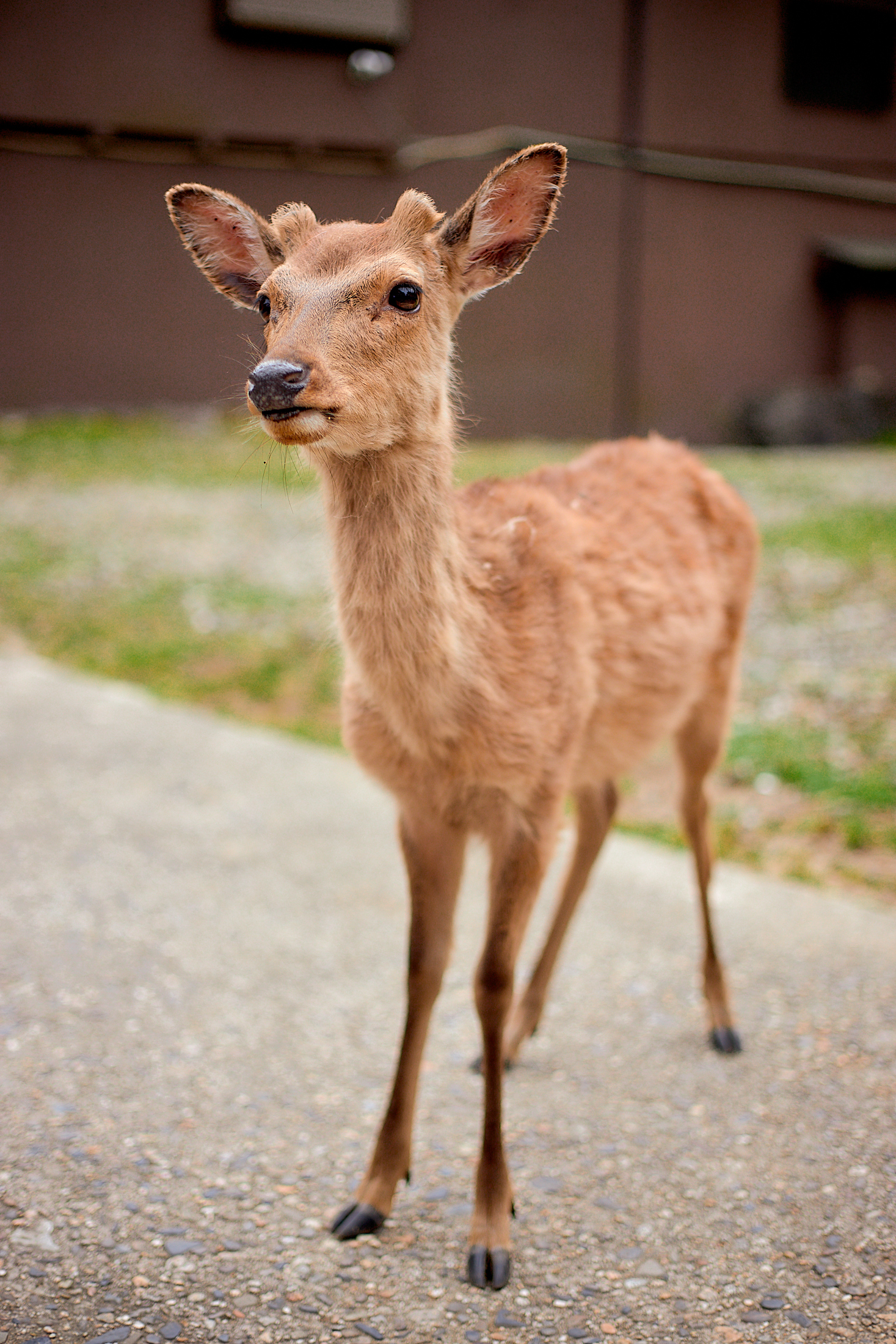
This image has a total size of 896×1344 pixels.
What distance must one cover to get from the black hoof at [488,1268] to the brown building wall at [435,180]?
10.6 meters

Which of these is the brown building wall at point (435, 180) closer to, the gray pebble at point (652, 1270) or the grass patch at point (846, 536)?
the grass patch at point (846, 536)

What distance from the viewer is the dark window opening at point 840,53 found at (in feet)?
45.0

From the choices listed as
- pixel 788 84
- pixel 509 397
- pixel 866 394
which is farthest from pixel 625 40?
pixel 866 394

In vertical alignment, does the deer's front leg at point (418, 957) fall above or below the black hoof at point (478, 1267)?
above

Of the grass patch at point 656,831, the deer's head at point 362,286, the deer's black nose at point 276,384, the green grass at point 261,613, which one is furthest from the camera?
the green grass at point 261,613

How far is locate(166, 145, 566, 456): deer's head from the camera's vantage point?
7.88 ft

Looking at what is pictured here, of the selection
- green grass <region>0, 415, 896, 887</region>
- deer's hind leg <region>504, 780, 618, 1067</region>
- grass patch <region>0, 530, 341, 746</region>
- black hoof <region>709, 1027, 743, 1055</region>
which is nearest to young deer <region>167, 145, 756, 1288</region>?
deer's hind leg <region>504, 780, 618, 1067</region>

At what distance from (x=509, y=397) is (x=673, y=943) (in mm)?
10121

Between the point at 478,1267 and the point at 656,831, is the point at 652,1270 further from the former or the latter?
the point at 656,831

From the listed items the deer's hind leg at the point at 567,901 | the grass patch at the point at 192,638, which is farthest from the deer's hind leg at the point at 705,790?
the grass patch at the point at 192,638

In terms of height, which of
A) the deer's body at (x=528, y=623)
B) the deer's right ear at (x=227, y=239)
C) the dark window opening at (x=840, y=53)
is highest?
the dark window opening at (x=840, y=53)

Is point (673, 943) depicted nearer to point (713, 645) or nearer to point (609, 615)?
point (713, 645)

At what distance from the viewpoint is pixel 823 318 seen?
15352 mm

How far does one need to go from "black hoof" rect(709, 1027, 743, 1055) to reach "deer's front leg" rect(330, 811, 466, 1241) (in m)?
1.19
